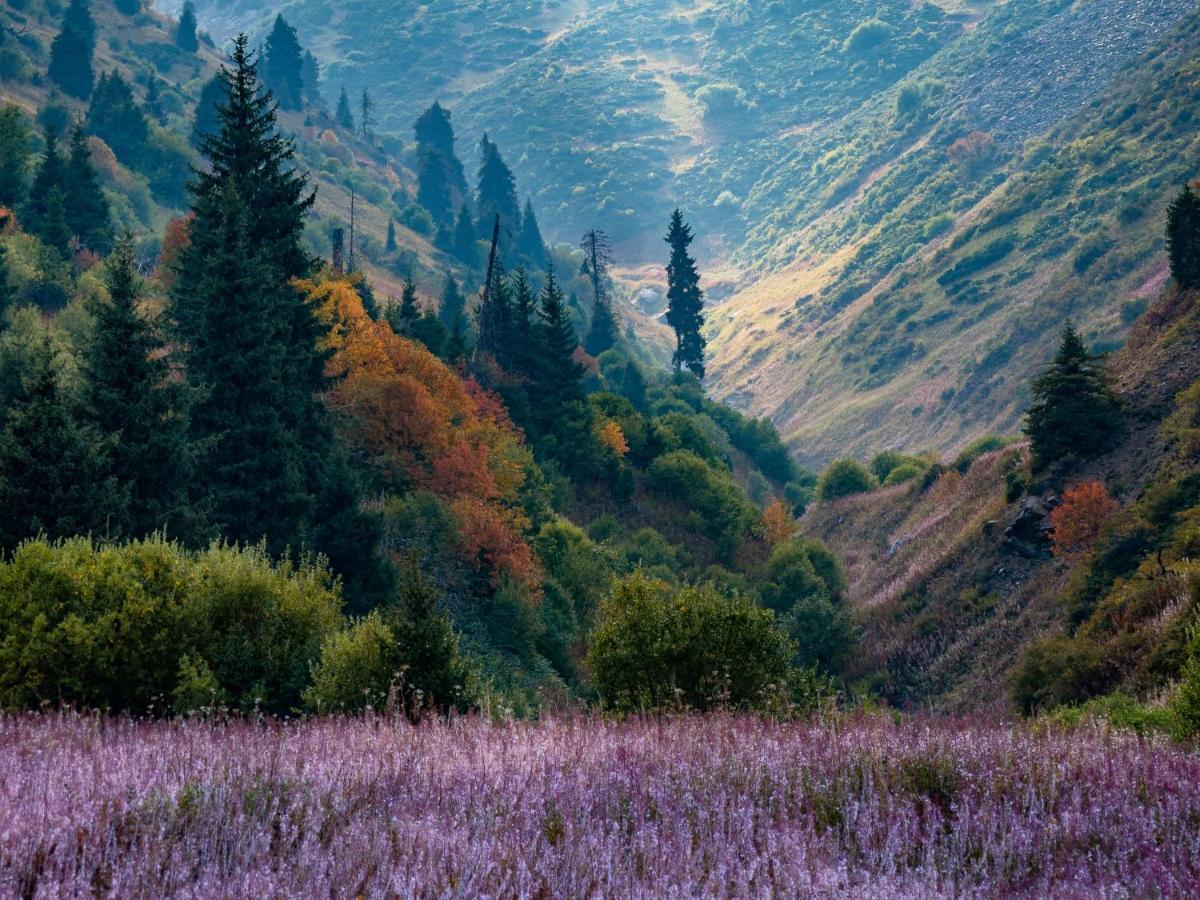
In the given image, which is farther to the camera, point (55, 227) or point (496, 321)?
point (496, 321)

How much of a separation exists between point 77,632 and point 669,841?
1483 cm

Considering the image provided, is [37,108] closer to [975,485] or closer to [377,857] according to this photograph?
[975,485]

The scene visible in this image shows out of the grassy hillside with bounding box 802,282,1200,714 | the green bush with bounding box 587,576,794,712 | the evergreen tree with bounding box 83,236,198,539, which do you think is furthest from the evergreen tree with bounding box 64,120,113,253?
the green bush with bounding box 587,576,794,712

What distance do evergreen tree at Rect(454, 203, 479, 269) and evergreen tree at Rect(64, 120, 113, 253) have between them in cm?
8703

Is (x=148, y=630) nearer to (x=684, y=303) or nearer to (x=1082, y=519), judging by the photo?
(x=1082, y=519)

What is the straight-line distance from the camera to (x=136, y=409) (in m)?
33.4

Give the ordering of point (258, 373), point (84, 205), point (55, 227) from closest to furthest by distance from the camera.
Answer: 1. point (258, 373)
2. point (55, 227)
3. point (84, 205)

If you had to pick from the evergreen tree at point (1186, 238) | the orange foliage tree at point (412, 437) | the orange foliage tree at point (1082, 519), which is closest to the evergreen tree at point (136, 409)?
the orange foliage tree at point (412, 437)

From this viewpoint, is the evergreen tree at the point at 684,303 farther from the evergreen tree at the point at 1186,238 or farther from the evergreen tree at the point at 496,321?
the evergreen tree at the point at 1186,238

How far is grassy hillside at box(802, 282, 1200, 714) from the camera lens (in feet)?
115

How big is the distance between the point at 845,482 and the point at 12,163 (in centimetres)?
7820

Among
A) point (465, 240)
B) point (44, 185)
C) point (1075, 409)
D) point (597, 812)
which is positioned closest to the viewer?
point (597, 812)

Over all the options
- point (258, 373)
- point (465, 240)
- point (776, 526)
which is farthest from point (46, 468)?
point (465, 240)

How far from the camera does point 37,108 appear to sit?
415 feet
